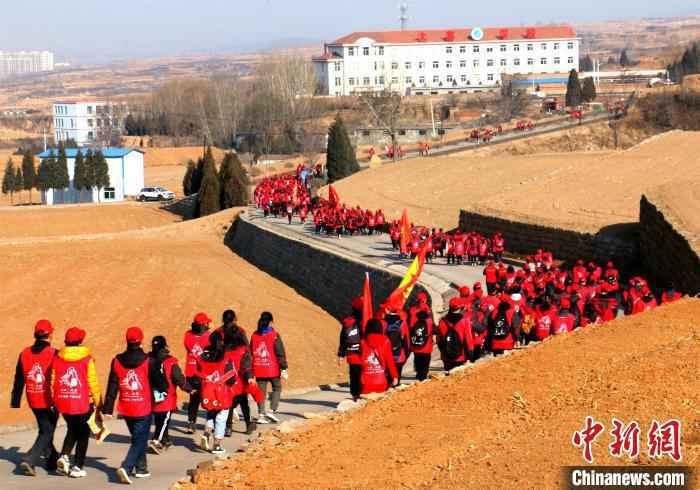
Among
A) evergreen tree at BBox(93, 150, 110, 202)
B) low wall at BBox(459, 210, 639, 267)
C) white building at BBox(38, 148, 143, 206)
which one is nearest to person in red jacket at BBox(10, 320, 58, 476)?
low wall at BBox(459, 210, 639, 267)

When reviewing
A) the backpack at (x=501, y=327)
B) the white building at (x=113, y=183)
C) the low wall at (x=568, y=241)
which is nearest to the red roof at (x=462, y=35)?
the white building at (x=113, y=183)

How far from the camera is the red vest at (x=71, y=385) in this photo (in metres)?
12.5

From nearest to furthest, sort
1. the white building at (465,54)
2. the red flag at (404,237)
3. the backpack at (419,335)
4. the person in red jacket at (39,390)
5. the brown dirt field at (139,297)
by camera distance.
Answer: the person in red jacket at (39,390) → the backpack at (419,335) → the brown dirt field at (139,297) → the red flag at (404,237) → the white building at (465,54)

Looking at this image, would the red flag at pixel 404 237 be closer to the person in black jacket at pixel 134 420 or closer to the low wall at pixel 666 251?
the low wall at pixel 666 251

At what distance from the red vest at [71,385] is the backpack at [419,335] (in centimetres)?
466

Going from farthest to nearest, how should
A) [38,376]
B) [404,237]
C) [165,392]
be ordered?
[404,237] → [165,392] → [38,376]

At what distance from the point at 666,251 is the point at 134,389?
1537 cm

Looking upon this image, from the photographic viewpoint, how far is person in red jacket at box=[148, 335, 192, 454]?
42.3ft

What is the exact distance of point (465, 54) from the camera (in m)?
143

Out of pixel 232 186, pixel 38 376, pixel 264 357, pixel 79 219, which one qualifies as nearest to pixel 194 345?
pixel 264 357

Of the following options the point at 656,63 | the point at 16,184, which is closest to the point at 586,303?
the point at 16,184

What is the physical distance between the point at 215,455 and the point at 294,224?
1262 inches

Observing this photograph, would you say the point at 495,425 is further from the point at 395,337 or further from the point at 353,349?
the point at 395,337

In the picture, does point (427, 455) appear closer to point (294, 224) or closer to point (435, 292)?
point (435, 292)
